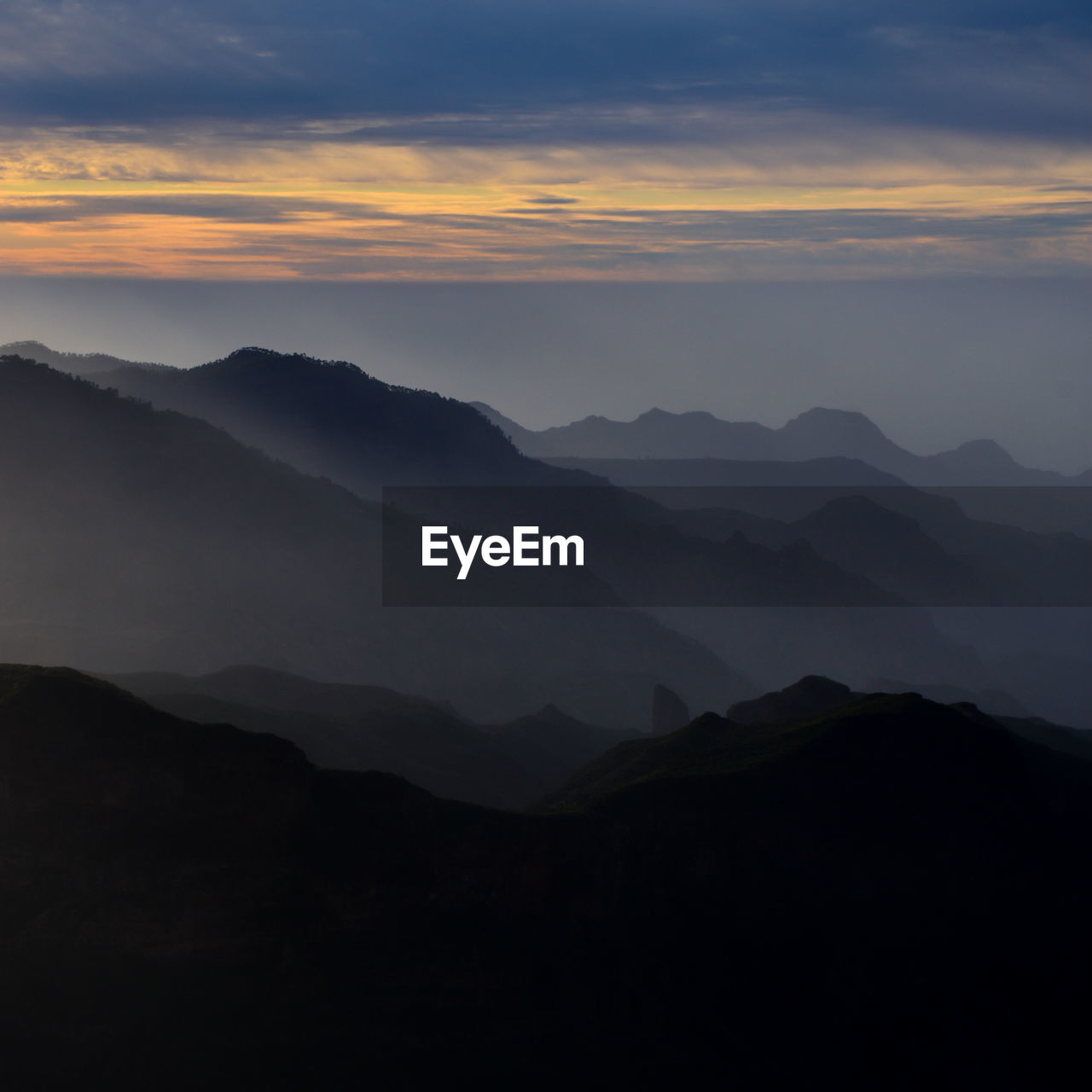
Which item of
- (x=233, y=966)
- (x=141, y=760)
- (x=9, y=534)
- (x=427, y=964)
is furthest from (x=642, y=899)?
(x=9, y=534)

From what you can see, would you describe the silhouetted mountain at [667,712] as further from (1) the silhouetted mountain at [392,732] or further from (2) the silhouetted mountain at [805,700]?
(2) the silhouetted mountain at [805,700]

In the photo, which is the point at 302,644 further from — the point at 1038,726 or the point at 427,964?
the point at 427,964

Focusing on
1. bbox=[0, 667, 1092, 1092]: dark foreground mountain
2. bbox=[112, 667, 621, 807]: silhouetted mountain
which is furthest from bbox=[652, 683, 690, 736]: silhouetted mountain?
bbox=[0, 667, 1092, 1092]: dark foreground mountain

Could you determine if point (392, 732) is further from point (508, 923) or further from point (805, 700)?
point (508, 923)

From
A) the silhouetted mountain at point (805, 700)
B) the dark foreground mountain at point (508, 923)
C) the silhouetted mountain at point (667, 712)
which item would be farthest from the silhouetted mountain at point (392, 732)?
the dark foreground mountain at point (508, 923)

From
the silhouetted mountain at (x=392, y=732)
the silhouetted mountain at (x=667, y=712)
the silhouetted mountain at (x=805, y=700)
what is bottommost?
the silhouetted mountain at (x=667, y=712)

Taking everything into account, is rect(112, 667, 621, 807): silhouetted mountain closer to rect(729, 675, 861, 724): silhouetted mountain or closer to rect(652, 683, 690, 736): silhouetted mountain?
rect(652, 683, 690, 736): silhouetted mountain

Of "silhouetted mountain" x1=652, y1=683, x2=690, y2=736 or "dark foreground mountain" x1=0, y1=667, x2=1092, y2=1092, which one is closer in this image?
"dark foreground mountain" x1=0, y1=667, x2=1092, y2=1092

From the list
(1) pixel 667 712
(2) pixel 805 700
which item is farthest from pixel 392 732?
(1) pixel 667 712
